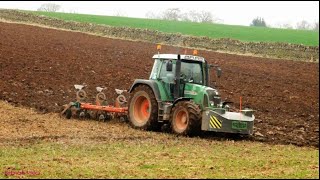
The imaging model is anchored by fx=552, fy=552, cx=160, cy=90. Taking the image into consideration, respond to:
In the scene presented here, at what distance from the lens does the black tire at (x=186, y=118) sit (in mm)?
13930

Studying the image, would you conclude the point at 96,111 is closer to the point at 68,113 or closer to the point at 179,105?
the point at 68,113

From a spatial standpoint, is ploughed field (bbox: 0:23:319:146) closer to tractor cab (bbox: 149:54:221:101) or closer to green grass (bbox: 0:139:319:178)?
tractor cab (bbox: 149:54:221:101)

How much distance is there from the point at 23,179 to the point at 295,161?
16.8 ft

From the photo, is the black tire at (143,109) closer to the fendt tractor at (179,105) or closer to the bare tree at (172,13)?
the fendt tractor at (179,105)

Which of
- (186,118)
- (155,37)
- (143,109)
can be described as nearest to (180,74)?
(186,118)

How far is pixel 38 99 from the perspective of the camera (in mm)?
19875

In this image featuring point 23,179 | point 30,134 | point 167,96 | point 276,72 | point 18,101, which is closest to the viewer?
point 23,179

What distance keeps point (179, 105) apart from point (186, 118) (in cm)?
39

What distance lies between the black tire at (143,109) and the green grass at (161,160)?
8.03 feet

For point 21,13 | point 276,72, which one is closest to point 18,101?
point 276,72

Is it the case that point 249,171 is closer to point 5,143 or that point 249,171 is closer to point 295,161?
point 295,161

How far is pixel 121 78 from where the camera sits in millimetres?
24469

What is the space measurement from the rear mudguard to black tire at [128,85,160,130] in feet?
6.38

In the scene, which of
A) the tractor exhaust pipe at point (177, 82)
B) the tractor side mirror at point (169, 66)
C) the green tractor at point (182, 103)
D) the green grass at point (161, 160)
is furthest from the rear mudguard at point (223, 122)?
the tractor side mirror at point (169, 66)
